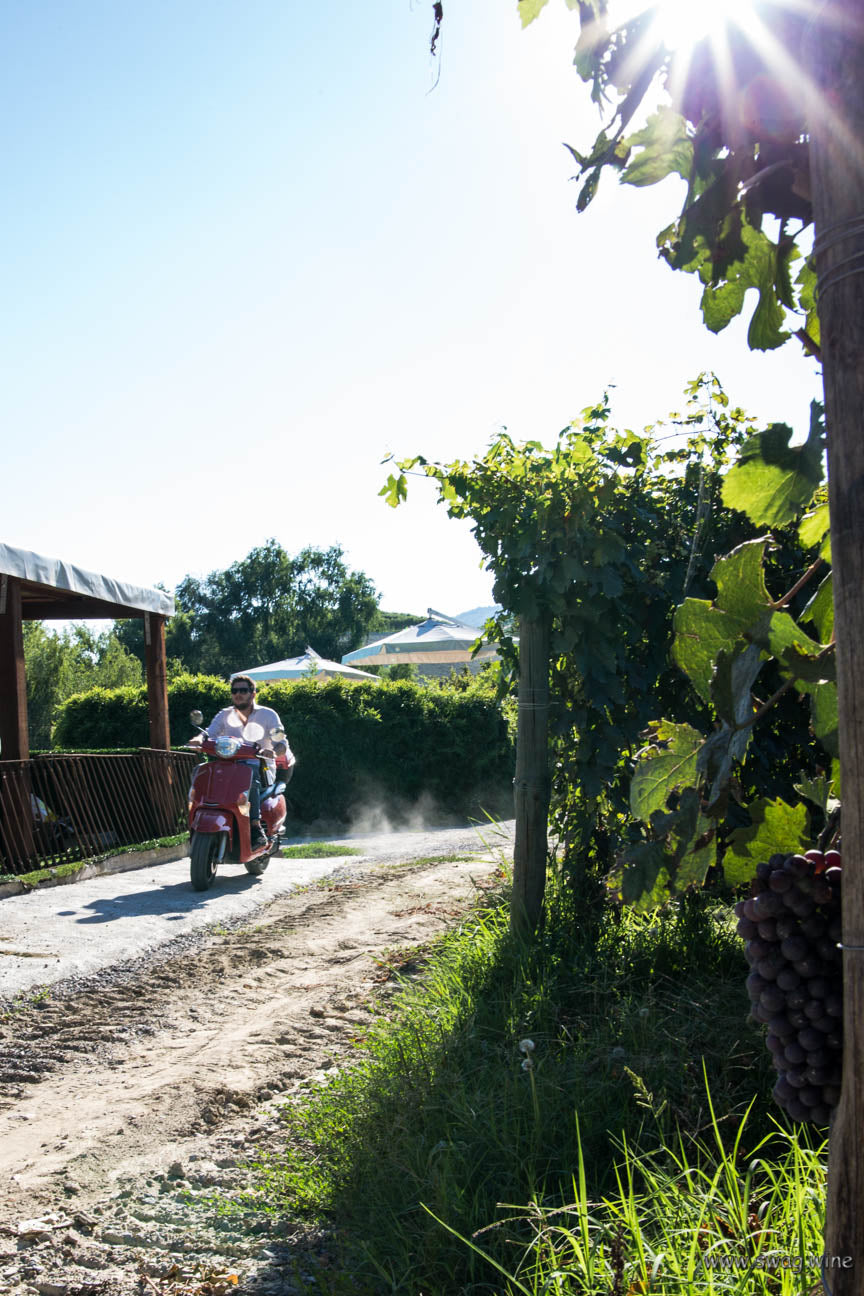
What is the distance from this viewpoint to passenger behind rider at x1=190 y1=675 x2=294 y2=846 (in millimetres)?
8945

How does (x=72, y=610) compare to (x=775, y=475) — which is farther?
(x=72, y=610)

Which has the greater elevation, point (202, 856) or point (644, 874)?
point (644, 874)

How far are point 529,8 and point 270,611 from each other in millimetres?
56626

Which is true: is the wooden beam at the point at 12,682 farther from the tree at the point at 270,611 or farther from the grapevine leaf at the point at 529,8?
the tree at the point at 270,611

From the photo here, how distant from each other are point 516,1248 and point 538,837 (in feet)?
8.09

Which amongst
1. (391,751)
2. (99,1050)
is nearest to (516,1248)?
(99,1050)

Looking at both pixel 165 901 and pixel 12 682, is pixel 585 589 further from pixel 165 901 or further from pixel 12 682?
pixel 12 682

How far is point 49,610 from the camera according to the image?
13031 mm

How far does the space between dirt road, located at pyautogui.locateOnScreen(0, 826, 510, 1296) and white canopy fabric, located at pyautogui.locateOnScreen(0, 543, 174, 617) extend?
3.58 meters

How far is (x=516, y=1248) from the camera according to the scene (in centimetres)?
244

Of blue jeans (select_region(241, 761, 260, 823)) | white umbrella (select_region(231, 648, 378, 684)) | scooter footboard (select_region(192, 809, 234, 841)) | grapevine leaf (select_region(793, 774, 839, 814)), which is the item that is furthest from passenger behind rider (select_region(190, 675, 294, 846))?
white umbrella (select_region(231, 648, 378, 684))

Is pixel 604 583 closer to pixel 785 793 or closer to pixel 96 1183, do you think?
pixel 785 793

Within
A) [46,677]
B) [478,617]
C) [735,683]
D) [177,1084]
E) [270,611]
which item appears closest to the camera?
[735,683]

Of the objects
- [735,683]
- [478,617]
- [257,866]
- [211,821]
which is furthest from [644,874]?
[478,617]
